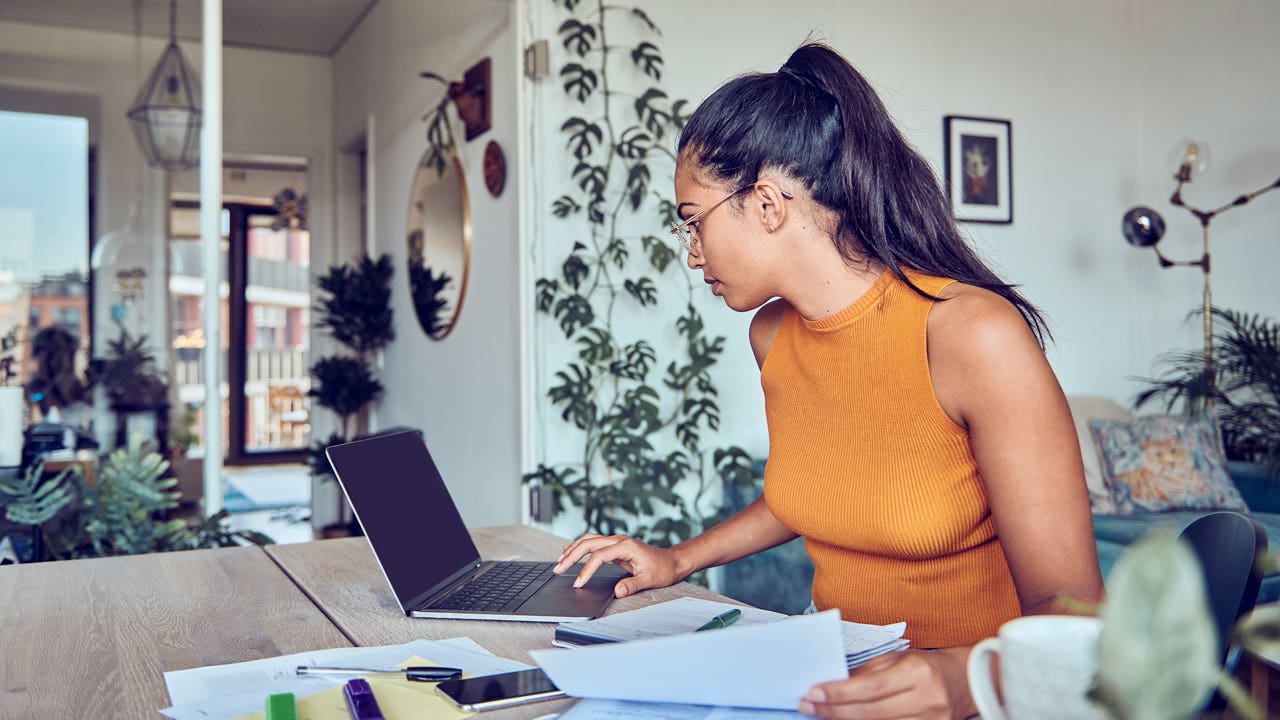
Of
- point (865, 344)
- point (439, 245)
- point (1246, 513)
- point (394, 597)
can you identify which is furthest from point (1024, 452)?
point (439, 245)

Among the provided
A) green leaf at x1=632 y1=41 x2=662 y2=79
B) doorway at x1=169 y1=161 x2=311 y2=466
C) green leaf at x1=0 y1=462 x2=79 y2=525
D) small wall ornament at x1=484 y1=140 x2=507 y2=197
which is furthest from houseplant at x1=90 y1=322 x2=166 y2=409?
doorway at x1=169 y1=161 x2=311 y2=466

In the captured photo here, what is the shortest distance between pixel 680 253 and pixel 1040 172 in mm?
1750

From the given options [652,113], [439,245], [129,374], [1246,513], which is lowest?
[1246,513]

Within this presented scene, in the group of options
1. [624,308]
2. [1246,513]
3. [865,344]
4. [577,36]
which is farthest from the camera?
[1246,513]

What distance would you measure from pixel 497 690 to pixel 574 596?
37 centimetres

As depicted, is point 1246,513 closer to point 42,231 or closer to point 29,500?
point 29,500

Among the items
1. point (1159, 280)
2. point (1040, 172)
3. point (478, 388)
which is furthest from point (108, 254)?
point (1159, 280)

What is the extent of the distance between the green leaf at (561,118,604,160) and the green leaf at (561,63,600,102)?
88mm

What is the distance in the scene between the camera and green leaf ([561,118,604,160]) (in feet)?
10.8

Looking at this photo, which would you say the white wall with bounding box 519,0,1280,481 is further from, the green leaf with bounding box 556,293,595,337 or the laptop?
the laptop

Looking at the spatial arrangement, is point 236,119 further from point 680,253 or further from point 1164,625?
point 1164,625

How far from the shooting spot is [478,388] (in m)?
3.94

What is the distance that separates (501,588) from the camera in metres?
1.32

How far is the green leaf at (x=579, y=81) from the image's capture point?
3.30 meters
